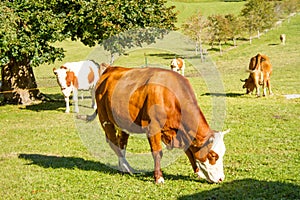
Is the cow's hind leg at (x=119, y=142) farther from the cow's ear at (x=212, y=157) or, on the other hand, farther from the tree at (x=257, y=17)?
the tree at (x=257, y=17)

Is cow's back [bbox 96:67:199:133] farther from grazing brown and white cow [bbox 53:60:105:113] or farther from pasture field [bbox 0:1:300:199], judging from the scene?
grazing brown and white cow [bbox 53:60:105:113]

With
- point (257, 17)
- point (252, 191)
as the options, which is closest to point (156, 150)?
point (252, 191)

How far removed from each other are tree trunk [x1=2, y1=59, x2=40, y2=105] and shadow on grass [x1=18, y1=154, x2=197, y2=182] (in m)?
11.2

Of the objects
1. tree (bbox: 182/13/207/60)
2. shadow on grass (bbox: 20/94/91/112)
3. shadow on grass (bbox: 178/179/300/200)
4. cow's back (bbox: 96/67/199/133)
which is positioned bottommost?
shadow on grass (bbox: 20/94/91/112)

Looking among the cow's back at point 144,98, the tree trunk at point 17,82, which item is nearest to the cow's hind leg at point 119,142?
the cow's back at point 144,98

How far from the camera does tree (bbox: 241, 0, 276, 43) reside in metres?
61.6

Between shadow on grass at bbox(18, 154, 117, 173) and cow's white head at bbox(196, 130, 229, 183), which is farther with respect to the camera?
shadow on grass at bbox(18, 154, 117, 173)

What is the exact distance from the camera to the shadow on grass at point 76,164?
30.7 ft

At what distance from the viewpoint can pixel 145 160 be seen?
11.1 metres

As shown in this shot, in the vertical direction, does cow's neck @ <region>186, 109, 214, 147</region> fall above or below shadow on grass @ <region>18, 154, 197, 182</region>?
above

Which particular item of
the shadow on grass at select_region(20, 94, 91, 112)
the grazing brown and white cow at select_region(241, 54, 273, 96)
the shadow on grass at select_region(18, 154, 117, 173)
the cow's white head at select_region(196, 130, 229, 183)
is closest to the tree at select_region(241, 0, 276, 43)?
the grazing brown and white cow at select_region(241, 54, 273, 96)

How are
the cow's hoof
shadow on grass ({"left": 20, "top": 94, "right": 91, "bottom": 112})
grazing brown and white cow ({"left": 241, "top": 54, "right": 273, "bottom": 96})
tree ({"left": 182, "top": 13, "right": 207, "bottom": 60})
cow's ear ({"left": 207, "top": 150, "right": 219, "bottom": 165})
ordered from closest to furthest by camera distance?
cow's ear ({"left": 207, "top": 150, "right": 219, "bottom": 165}), the cow's hoof, grazing brown and white cow ({"left": 241, "top": 54, "right": 273, "bottom": 96}), shadow on grass ({"left": 20, "top": 94, "right": 91, "bottom": 112}), tree ({"left": 182, "top": 13, "right": 207, "bottom": 60})

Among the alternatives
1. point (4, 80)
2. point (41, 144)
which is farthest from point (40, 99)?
point (41, 144)

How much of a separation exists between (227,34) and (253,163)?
→ 47472 millimetres
